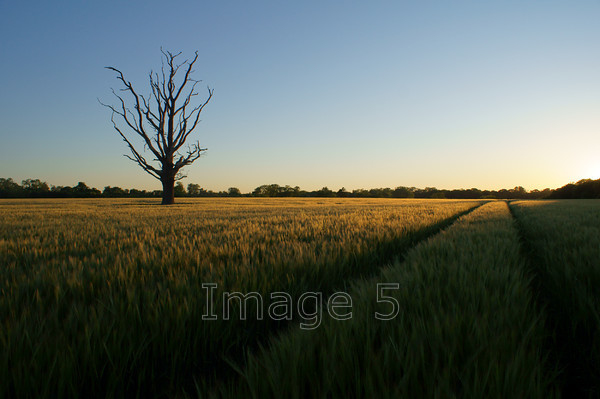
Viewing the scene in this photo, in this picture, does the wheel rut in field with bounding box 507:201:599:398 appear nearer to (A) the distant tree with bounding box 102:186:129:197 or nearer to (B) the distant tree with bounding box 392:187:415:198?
(A) the distant tree with bounding box 102:186:129:197

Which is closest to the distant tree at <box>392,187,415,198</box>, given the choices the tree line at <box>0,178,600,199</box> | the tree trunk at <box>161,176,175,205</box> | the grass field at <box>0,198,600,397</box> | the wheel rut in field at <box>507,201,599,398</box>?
the tree line at <box>0,178,600,199</box>

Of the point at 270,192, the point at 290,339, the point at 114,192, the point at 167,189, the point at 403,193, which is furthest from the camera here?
the point at 403,193

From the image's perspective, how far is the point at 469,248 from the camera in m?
2.56

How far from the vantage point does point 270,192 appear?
62.8m

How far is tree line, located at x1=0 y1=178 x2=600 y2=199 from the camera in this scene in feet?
158

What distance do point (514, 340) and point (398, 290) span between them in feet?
1.94

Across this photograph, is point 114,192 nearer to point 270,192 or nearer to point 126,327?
point 270,192

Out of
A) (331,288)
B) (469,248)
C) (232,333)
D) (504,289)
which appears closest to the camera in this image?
(232,333)

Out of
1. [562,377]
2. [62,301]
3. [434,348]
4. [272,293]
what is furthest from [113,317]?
[562,377]

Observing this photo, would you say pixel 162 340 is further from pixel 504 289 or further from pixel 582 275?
pixel 582 275

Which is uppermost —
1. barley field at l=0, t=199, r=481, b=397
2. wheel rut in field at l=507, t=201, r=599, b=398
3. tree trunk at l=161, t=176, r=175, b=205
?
tree trunk at l=161, t=176, r=175, b=205

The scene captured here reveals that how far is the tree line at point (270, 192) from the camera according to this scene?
48.2 meters

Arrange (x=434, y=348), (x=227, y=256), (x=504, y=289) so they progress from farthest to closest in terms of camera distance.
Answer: (x=227, y=256) → (x=504, y=289) → (x=434, y=348)

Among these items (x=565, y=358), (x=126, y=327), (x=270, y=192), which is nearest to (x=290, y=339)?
(x=126, y=327)
